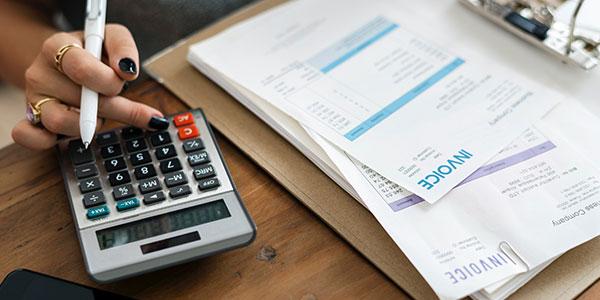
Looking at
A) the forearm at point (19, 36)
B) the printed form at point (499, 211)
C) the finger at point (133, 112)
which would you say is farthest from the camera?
the forearm at point (19, 36)

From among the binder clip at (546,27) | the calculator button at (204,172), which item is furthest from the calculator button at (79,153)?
the binder clip at (546,27)

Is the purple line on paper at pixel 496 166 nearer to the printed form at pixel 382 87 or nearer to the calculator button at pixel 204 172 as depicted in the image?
the printed form at pixel 382 87

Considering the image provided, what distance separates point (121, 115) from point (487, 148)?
1.15 ft

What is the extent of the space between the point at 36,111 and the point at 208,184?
0.62ft

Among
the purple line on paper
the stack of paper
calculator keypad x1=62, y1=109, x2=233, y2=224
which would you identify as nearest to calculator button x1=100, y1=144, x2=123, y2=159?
calculator keypad x1=62, y1=109, x2=233, y2=224

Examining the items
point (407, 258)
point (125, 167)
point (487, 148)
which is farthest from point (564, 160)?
point (125, 167)

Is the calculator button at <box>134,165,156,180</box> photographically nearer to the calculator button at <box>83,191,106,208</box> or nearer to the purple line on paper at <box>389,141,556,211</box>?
the calculator button at <box>83,191,106,208</box>

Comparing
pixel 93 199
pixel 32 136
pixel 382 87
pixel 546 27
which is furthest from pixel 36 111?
pixel 546 27

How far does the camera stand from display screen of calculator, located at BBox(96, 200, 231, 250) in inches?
16.7

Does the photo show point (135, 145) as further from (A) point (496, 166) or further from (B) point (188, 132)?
(A) point (496, 166)

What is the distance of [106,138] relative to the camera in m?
0.51

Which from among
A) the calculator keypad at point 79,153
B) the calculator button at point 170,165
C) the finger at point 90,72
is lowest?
the calculator keypad at point 79,153

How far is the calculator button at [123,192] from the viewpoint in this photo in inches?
17.8

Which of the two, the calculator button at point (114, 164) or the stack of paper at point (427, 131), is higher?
the stack of paper at point (427, 131)
